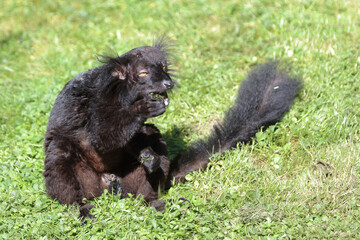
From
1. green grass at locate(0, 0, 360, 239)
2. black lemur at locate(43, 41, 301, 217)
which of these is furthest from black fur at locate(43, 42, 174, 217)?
green grass at locate(0, 0, 360, 239)

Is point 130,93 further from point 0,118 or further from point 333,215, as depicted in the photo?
point 0,118

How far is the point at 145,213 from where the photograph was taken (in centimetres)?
418

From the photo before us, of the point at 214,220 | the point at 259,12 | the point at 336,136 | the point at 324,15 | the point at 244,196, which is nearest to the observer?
the point at 214,220

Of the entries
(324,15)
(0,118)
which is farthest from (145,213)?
(324,15)

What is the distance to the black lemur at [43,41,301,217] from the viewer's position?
4297 millimetres

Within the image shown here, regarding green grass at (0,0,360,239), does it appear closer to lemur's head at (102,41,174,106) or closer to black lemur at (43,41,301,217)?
A: black lemur at (43,41,301,217)

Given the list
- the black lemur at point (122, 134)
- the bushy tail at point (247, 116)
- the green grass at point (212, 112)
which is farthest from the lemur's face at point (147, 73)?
the bushy tail at point (247, 116)

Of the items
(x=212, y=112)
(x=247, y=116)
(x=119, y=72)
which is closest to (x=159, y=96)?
(x=119, y=72)

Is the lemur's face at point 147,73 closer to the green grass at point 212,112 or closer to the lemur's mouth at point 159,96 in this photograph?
the lemur's mouth at point 159,96

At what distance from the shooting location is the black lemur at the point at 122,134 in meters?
4.30

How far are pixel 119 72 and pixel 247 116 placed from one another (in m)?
1.59

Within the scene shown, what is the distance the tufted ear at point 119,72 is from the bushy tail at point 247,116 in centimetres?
121

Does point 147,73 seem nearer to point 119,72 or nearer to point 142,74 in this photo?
point 142,74

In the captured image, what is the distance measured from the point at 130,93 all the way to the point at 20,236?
5.34ft
